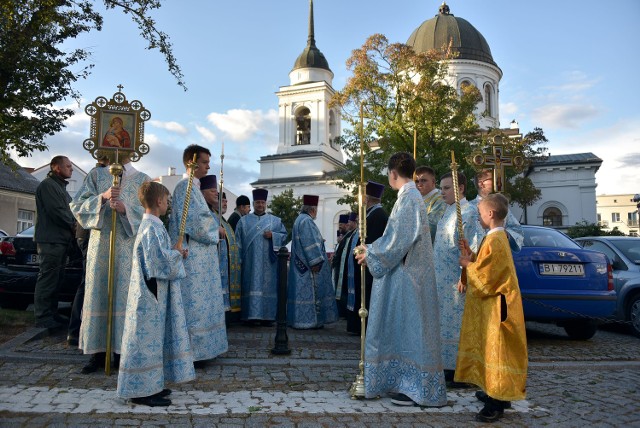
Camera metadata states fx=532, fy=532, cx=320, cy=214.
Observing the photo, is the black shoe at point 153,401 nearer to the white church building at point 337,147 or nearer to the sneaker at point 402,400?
the sneaker at point 402,400

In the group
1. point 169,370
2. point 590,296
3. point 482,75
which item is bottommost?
point 169,370

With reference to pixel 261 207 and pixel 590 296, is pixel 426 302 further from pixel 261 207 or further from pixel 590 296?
pixel 261 207

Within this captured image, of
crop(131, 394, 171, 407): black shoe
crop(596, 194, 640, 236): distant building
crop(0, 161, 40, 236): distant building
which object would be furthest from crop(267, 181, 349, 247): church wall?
crop(596, 194, 640, 236): distant building

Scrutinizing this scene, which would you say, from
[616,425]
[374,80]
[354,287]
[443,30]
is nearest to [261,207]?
[354,287]

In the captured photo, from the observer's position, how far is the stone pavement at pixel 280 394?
3.96 m

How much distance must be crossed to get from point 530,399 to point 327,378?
1863 mm

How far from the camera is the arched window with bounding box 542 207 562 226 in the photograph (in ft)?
140

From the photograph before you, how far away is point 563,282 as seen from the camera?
7238 millimetres

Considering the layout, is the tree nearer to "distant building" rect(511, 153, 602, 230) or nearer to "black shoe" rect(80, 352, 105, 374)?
"black shoe" rect(80, 352, 105, 374)

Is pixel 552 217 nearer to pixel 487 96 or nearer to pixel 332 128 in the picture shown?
pixel 487 96

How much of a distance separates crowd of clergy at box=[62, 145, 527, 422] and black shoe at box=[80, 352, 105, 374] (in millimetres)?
10

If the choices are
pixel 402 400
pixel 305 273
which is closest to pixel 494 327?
pixel 402 400

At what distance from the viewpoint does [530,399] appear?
15.4 ft

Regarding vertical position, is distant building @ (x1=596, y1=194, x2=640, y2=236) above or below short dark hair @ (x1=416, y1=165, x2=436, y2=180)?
above
